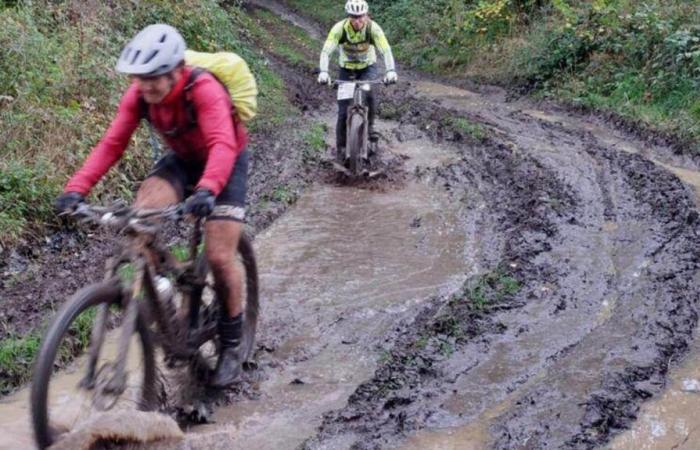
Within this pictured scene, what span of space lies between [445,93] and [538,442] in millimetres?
13358

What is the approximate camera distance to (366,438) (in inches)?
181

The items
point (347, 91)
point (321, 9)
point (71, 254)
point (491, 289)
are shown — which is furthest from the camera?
point (321, 9)

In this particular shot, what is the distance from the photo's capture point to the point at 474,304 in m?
→ 6.43

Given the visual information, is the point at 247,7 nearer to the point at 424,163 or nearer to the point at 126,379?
the point at 424,163

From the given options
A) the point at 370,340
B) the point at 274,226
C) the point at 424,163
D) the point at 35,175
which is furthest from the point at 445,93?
the point at 370,340

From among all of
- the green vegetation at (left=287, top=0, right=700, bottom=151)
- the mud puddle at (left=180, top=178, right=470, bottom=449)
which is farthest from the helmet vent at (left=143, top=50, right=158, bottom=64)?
the green vegetation at (left=287, top=0, right=700, bottom=151)

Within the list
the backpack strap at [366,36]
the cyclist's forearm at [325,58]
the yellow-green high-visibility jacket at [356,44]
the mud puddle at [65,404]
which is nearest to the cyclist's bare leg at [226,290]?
the mud puddle at [65,404]

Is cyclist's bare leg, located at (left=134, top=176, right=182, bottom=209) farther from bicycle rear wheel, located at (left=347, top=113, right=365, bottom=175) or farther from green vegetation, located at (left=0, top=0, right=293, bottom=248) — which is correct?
bicycle rear wheel, located at (left=347, top=113, right=365, bottom=175)

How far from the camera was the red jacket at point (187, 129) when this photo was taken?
4.36m

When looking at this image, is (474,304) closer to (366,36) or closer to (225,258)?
(225,258)

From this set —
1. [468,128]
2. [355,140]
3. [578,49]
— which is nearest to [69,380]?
[355,140]

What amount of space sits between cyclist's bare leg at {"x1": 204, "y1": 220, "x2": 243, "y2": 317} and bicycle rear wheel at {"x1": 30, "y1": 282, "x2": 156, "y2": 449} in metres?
0.67

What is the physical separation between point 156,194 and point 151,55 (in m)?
0.75

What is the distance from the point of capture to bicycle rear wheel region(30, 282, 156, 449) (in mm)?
3564
